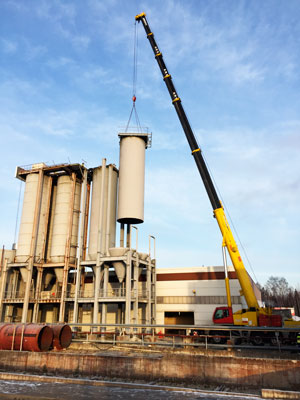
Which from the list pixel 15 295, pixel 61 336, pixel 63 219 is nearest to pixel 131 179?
pixel 63 219

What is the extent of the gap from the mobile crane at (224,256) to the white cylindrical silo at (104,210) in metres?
13.1

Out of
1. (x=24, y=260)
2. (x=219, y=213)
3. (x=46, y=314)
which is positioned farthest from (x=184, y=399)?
(x=46, y=314)

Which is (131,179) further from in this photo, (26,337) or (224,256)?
(26,337)

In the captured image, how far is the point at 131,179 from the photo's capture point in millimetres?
36062

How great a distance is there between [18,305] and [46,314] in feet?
12.5

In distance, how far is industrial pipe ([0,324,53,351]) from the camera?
18.3m

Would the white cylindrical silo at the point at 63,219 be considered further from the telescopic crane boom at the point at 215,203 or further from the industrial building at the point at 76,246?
the telescopic crane boom at the point at 215,203

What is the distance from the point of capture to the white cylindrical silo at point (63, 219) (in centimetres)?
3725

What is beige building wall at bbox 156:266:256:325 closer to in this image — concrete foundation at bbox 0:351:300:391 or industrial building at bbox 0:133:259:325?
industrial building at bbox 0:133:259:325

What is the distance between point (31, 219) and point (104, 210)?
9.22 metres

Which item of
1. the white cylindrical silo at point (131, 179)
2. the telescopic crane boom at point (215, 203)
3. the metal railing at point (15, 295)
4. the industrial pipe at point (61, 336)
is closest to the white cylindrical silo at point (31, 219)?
the metal railing at point (15, 295)

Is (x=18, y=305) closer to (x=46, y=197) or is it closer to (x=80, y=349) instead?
(x=46, y=197)

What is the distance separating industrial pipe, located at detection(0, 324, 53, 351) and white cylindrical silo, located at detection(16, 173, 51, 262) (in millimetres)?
18746

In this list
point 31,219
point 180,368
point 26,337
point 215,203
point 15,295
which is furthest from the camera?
point 31,219
